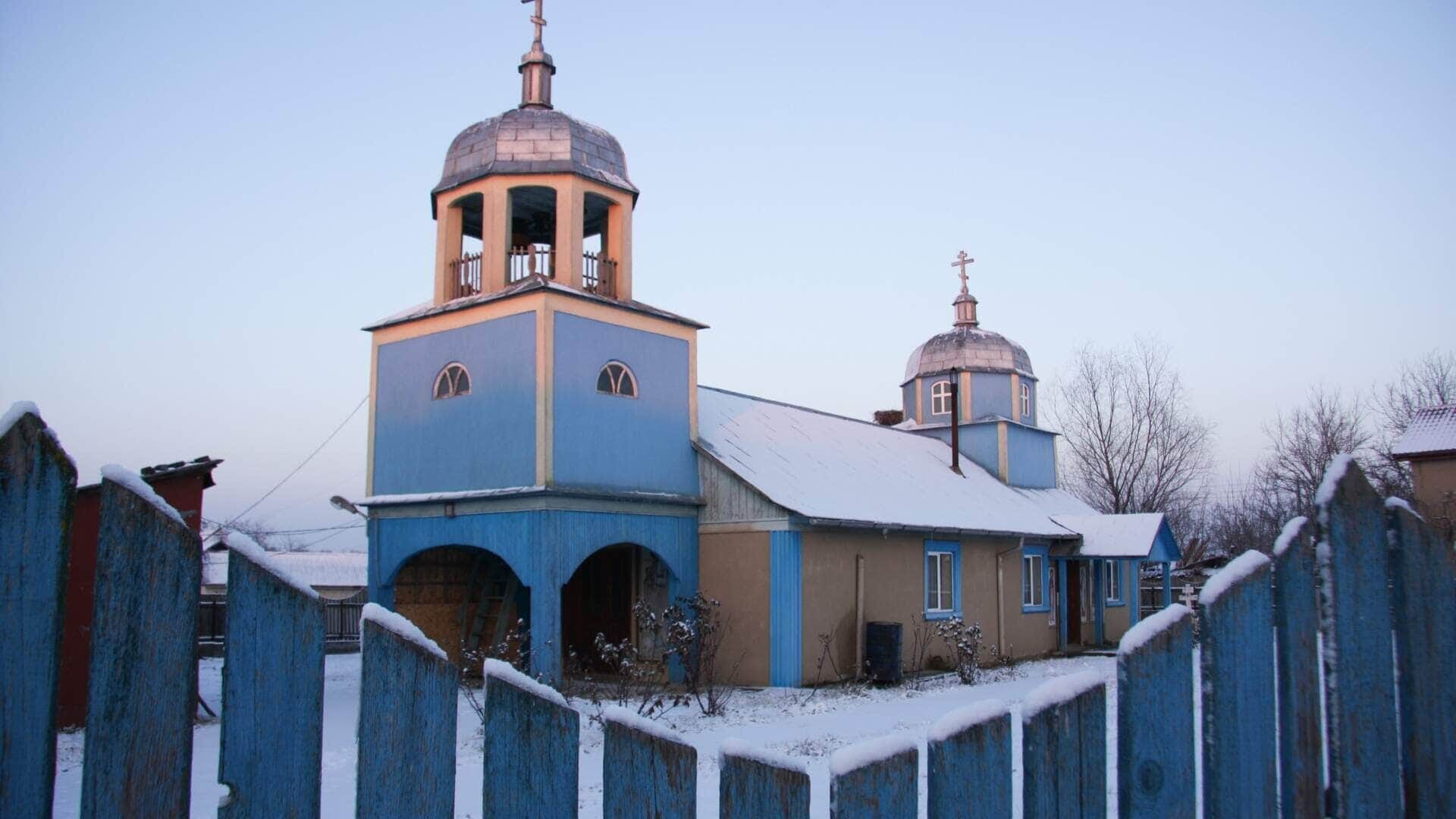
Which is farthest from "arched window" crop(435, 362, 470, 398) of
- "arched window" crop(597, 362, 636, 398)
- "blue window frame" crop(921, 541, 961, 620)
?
"blue window frame" crop(921, 541, 961, 620)

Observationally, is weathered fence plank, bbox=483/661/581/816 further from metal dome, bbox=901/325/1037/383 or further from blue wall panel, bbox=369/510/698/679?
metal dome, bbox=901/325/1037/383

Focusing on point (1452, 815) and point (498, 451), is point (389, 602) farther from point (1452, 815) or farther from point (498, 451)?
point (1452, 815)

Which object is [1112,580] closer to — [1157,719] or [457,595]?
[457,595]

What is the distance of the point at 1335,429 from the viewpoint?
46.4 m

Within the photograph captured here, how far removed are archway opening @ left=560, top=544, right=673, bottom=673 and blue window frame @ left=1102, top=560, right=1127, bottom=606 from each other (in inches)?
535

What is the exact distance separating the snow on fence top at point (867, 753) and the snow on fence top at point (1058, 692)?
232 millimetres

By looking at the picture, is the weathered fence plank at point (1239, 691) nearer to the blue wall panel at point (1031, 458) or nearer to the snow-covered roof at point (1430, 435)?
the blue wall panel at point (1031, 458)

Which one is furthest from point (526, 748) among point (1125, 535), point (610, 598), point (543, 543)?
point (1125, 535)

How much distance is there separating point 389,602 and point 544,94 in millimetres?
8802

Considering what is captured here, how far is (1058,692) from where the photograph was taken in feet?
6.63

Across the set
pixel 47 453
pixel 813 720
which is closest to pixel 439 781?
pixel 47 453

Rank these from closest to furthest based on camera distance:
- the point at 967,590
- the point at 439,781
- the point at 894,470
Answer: the point at 439,781
the point at 967,590
the point at 894,470

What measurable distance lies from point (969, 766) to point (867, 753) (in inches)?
7.9

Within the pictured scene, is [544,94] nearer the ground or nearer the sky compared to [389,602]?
nearer the sky
